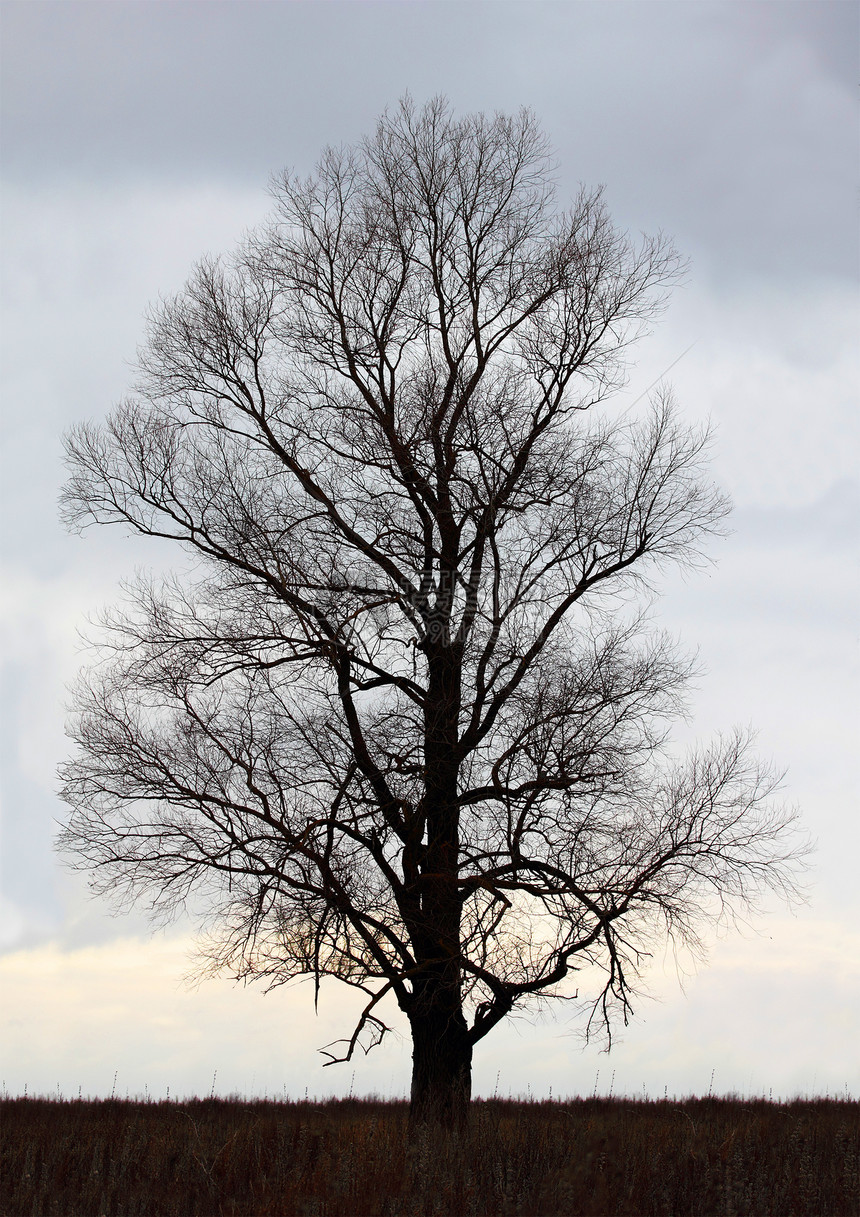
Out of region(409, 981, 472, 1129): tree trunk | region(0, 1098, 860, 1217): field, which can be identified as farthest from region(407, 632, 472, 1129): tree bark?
region(0, 1098, 860, 1217): field

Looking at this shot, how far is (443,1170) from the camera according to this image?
941 centimetres

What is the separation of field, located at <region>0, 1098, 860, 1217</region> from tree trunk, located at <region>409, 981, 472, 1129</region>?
0.35 meters

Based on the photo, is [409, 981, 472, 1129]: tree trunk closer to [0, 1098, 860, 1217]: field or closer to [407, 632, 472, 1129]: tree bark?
[407, 632, 472, 1129]: tree bark

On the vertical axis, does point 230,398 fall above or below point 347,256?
below

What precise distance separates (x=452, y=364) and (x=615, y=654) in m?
4.56

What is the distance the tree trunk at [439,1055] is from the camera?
1247cm

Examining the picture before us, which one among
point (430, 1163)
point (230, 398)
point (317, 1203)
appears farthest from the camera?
point (230, 398)

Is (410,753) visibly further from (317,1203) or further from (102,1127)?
(102,1127)

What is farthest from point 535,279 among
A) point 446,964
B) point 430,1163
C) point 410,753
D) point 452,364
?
point 430,1163

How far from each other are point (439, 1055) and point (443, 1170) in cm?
337

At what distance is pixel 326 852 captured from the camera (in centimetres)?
1191

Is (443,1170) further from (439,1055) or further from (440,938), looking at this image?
(439,1055)

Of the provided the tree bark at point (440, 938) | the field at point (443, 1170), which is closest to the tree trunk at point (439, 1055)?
the tree bark at point (440, 938)

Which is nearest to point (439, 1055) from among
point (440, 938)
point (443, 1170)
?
point (440, 938)
